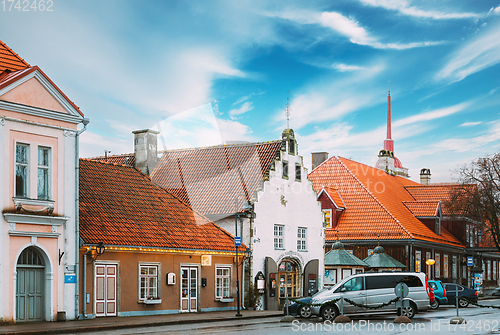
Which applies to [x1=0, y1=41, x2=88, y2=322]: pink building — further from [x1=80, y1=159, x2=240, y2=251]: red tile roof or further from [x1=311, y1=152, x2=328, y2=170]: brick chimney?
[x1=311, y1=152, x2=328, y2=170]: brick chimney

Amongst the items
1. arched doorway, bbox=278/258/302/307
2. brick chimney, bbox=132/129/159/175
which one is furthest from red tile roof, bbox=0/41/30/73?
arched doorway, bbox=278/258/302/307

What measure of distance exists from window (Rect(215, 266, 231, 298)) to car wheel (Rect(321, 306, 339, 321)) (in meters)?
7.53

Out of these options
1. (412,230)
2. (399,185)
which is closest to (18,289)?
(412,230)

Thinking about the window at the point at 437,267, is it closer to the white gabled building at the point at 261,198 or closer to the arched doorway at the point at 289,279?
the white gabled building at the point at 261,198

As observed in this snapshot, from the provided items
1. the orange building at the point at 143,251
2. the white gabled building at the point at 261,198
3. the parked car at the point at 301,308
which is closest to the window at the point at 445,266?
the white gabled building at the point at 261,198

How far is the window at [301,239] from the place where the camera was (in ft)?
123

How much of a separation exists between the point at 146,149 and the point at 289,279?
36.5 feet

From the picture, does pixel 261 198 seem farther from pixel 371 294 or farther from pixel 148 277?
pixel 371 294

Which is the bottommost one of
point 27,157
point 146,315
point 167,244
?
point 146,315

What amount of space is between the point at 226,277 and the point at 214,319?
6803 millimetres

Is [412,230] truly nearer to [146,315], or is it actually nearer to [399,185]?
[399,185]

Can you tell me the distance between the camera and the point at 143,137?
1437 inches

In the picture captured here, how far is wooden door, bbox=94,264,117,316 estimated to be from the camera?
25109mm

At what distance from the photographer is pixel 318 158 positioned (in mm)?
55344
